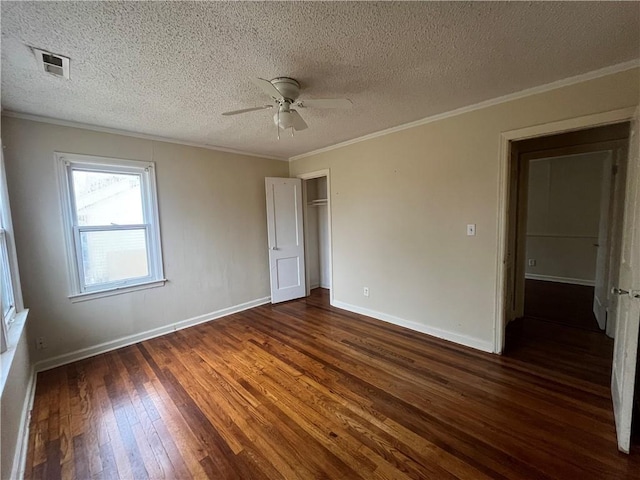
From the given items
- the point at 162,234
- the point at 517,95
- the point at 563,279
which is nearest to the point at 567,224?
the point at 563,279

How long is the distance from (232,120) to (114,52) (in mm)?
1210

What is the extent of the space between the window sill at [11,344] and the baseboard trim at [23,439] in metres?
0.48

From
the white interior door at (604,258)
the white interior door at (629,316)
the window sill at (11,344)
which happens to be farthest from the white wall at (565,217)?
the window sill at (11,344)

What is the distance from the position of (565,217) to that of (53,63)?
24.4 feet

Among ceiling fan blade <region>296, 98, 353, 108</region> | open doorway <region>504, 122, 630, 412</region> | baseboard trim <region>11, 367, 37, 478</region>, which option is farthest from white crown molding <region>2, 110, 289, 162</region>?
open doorway <region>504, 122, 630, 412</region>

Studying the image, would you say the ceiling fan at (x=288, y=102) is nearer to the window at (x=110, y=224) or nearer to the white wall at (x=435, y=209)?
the white wall at (x=435, y=209)

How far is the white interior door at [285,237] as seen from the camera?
14.1ft

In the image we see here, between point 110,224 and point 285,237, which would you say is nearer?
point 110,224

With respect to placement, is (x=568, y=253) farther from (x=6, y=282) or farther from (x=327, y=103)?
(x=6, y=282)

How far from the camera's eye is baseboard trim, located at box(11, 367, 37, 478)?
1.49 metres

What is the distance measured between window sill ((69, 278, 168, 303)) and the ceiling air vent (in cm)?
210

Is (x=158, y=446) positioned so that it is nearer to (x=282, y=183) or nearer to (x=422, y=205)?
(x=422, y=205)

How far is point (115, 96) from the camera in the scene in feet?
7.22

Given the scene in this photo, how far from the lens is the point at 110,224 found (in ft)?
9.81
